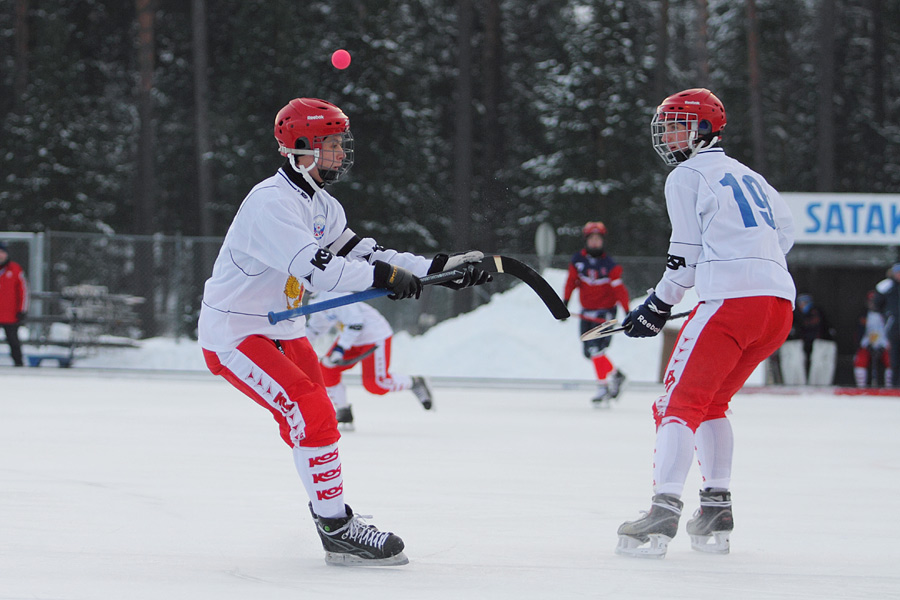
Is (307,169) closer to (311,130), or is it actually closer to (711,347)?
(311,130)

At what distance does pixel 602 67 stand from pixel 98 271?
15.1 m

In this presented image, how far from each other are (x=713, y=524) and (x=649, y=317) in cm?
79

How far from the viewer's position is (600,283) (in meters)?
11.6

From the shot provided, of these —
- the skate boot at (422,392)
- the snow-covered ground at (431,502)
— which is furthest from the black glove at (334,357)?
the skate boot at (422,392)

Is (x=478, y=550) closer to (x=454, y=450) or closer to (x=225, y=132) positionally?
(x=454, y=450)

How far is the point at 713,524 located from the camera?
412 cm

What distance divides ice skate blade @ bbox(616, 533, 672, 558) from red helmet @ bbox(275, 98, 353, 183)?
1668 mm

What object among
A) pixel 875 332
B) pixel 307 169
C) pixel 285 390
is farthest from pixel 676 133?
pixel 875 332

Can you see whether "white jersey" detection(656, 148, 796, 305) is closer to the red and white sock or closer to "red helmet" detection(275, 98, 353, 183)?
"red helmet" detection(275, 98, 353, 183)

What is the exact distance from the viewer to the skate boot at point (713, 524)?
13.5 feet

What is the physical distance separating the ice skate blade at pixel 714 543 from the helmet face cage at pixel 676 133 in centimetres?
140

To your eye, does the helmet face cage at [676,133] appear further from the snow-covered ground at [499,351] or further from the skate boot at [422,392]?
the snow-covered ground at [499,351]

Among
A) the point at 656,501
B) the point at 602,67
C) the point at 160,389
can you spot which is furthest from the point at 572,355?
the point at 602,67

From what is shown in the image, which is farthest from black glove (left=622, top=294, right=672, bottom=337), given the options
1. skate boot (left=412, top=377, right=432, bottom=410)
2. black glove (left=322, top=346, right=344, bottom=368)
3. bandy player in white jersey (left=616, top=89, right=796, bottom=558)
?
skate boot (left=412, top=377, right=432, bottom=410)
